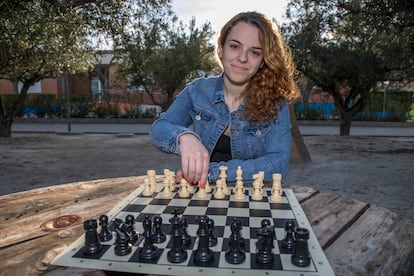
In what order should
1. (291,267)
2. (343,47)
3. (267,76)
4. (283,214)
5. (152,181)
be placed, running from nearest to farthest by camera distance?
(291,267) → (283,214) → (152,181) → (267,76) → (343,47)

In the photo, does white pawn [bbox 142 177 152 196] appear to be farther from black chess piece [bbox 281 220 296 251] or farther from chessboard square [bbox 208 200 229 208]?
black chess piece [bbox 281 220 296 251]

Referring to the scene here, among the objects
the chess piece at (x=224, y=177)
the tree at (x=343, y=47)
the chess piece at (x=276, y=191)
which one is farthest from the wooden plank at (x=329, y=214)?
the tree at (x=343, y=47)

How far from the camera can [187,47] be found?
10.4 metres

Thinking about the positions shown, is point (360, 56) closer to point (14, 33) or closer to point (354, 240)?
point (14, 33)

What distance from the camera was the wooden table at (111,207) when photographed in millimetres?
979

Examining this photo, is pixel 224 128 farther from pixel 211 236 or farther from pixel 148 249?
pixel 148 249

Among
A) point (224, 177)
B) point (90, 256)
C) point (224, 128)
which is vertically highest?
point (224, 128)

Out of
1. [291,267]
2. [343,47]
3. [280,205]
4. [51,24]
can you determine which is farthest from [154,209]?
[343,47]

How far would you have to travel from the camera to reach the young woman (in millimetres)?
1700

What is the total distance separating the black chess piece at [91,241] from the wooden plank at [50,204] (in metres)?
0.25

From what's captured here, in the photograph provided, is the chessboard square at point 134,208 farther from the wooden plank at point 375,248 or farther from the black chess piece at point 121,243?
the wooden plank at point 375,248

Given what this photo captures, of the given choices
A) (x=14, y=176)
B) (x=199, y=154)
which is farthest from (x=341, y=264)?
(x=14, y=176)

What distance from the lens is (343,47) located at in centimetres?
827

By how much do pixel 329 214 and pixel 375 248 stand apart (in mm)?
304
